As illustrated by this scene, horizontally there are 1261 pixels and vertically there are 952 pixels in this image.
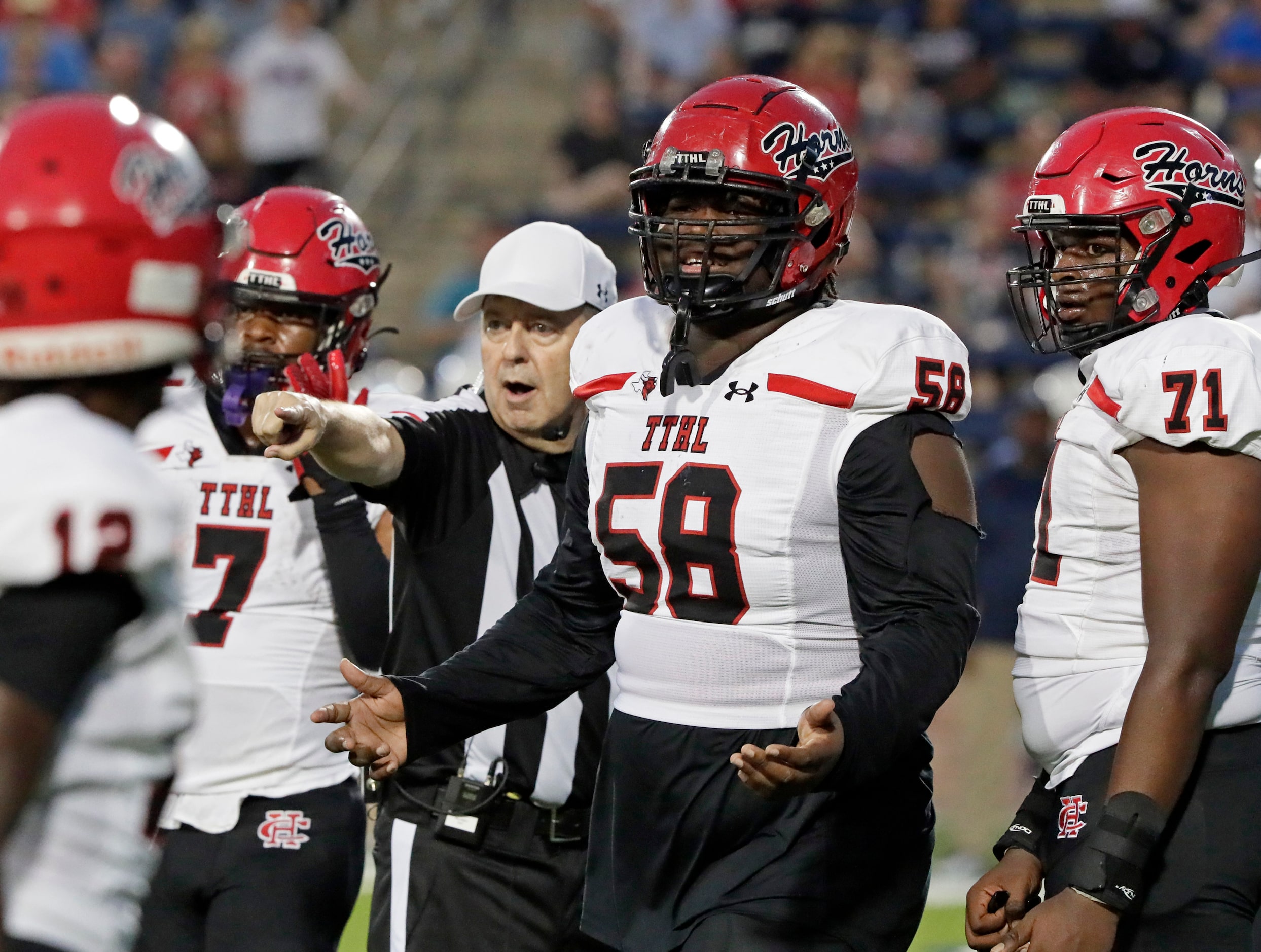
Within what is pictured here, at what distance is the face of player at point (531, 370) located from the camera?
3.86m

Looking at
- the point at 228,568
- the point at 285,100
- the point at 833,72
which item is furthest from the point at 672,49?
the point at 228,568

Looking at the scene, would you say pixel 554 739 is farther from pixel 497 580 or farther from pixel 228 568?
pixel 228 568

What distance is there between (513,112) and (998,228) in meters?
4.27

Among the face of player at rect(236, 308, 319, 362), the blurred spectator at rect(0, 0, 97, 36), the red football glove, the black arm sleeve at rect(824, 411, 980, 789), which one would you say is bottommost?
the black arm sleeve at rect(824, 411, 980, 789)

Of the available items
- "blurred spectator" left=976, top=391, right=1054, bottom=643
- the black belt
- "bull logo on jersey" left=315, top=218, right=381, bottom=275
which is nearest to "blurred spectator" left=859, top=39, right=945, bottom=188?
"blurred spectator" left=976, top=391, right=1054, bottom=643

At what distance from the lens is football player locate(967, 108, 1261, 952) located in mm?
2559

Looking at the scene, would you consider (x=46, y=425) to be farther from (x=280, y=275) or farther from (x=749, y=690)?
(x=280, y=275)

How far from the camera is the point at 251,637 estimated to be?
3.91 metres

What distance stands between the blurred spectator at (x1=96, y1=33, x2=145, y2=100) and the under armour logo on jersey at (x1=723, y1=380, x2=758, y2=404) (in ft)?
30.7

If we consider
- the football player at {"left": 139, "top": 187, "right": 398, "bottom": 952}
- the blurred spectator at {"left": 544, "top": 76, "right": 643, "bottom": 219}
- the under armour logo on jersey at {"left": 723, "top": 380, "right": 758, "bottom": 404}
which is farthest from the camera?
the blurred spectator at {"left": 544, "top": 76, "right": 643, "bottom": 219}

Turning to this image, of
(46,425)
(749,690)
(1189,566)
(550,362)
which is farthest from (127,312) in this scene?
(550,362)

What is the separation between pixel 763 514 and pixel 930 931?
404 cm

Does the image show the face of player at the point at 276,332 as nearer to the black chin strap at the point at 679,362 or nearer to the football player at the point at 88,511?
the black chin strap at the point at 679,362

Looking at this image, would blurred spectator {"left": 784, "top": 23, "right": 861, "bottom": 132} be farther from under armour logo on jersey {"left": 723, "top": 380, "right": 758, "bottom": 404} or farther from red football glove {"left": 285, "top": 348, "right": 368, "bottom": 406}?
under armour logo on jersey {"left": 723, "top": 380, "right": 758, "bottom": 404}
